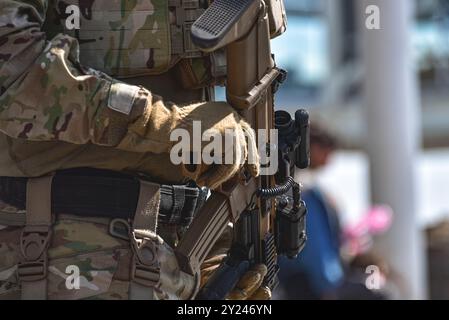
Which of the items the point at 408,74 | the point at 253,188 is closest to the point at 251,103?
the point at 253,188

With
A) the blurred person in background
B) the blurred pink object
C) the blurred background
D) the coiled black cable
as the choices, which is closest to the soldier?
the coiled black cable

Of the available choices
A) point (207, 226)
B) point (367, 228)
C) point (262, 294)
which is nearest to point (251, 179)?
point (207, 226)

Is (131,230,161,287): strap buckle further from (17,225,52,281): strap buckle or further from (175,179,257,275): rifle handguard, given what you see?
(17,225,52,281): strap buckle

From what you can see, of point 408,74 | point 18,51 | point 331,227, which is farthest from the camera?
point 408,74

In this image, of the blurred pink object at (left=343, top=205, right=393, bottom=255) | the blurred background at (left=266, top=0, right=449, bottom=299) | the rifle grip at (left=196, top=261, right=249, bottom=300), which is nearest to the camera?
the rifle grip at (left=196, top=261, right=249, bottom=300)

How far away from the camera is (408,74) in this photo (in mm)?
6184

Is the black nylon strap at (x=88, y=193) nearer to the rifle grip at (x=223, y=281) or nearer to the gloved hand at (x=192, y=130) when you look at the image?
the gloved hand at (x=192, y=130)

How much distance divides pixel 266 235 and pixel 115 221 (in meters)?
0.38

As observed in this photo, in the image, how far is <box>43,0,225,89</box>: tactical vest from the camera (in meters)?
2.29

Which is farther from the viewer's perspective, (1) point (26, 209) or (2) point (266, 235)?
(2) point (266, 235)

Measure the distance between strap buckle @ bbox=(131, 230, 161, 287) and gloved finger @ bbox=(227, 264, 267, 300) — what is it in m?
0.21

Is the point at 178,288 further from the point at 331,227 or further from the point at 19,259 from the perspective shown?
the point at 331,227
